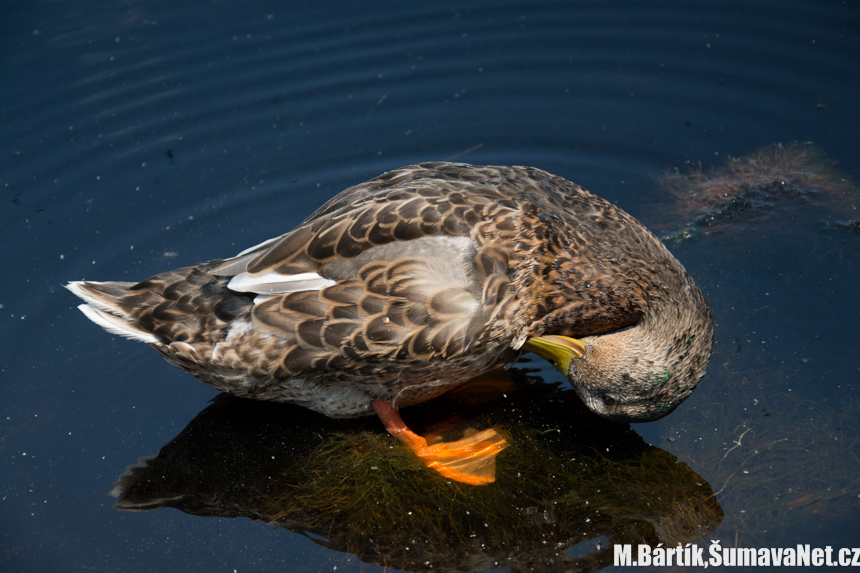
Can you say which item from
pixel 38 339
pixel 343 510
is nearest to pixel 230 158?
pixel 38 339

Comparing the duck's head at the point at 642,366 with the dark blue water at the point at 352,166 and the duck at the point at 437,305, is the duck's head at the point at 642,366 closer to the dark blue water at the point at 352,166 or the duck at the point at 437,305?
the duck at the point at 437,305

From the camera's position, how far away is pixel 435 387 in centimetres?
433

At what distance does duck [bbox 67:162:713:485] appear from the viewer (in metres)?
3.81

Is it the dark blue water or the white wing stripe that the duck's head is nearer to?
the dark blue water

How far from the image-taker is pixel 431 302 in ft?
12.4

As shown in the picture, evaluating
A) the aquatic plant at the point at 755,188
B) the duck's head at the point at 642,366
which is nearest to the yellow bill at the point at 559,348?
the duck's head at the point at 642,366

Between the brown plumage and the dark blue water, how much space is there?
658 mm

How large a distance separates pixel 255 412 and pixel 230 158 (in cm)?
268

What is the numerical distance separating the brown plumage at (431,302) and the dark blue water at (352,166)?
0.66 m

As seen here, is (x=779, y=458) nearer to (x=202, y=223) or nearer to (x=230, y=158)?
(x=202, y=223)

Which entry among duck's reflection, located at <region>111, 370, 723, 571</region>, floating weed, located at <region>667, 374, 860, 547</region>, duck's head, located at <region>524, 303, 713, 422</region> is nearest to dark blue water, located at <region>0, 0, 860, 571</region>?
floating weed, located at <region>667, 374, 860, 547</region>

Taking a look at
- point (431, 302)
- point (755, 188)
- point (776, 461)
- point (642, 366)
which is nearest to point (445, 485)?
point (431, 302)

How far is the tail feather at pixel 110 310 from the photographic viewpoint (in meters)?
4.19

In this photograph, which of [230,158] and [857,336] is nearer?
[857,336]
